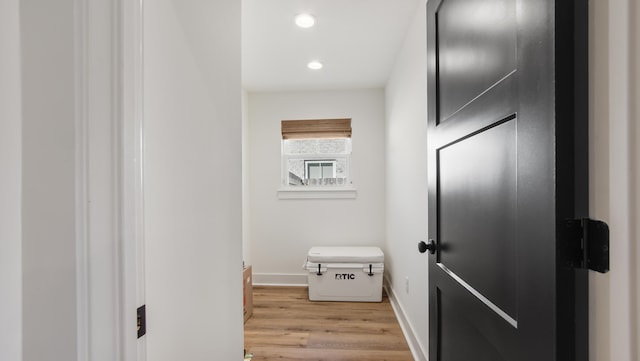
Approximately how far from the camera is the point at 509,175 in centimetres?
70

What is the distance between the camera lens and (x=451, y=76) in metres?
1.05

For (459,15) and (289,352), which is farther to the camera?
(289,352)

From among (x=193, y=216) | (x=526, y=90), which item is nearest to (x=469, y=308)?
(x=526, y=90)

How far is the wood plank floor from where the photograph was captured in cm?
208

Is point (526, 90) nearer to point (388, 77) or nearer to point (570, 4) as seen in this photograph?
point (570, 4)

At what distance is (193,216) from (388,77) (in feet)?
9.05

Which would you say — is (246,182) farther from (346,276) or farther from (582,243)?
(582,243)

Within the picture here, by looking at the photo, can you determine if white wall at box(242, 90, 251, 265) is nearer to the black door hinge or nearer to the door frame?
the door frame

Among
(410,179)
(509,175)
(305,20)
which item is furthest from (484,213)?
(305,20)

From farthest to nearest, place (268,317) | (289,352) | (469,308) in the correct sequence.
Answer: (268,317)
(289,352)
(469,308)

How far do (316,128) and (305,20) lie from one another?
1576mm

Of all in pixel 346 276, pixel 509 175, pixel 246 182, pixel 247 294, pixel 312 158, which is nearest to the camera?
pixel 509 175
